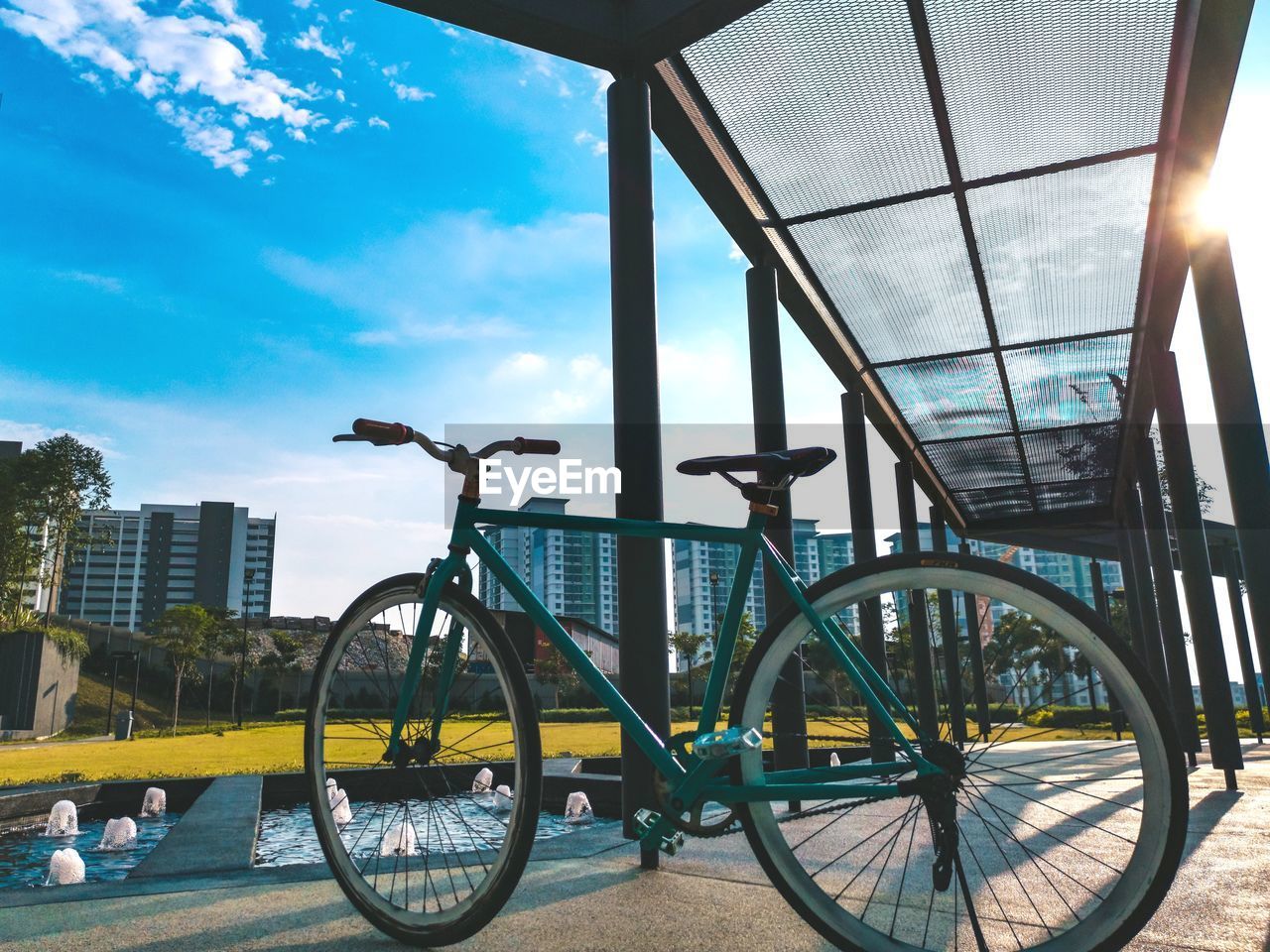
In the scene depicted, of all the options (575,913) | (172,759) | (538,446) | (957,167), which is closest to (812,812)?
(575,913)

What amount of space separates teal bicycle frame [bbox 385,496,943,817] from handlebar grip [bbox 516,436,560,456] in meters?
0.21

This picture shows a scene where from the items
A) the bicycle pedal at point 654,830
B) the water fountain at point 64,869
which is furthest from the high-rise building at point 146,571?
the bicycle pedal at point 654,830

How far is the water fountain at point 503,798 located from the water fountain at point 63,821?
27.0ft

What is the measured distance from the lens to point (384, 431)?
2.28m

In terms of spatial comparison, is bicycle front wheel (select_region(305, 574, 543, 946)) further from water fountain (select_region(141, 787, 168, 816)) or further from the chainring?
water fountain (select_region(141, 787, 168, 816))

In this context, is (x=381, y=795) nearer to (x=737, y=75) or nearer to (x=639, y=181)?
(x=639, y=181)

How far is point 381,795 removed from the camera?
2.70 m

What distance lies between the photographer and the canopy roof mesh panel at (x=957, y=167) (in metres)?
4.16

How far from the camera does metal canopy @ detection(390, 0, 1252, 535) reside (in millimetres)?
4023

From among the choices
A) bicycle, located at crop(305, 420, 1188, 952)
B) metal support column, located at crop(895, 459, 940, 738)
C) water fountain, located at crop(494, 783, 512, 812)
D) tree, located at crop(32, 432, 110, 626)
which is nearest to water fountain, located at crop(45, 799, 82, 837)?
bicycle, located at crop(305, 420, 1188, 952)

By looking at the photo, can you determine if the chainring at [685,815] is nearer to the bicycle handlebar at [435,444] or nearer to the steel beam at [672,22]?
the bicycle handlebar at [435,444]

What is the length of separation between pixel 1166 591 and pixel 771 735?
927cm

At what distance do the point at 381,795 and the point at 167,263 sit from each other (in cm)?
13420

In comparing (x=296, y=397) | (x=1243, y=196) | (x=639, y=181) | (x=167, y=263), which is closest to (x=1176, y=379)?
(x=1243, y=196)
